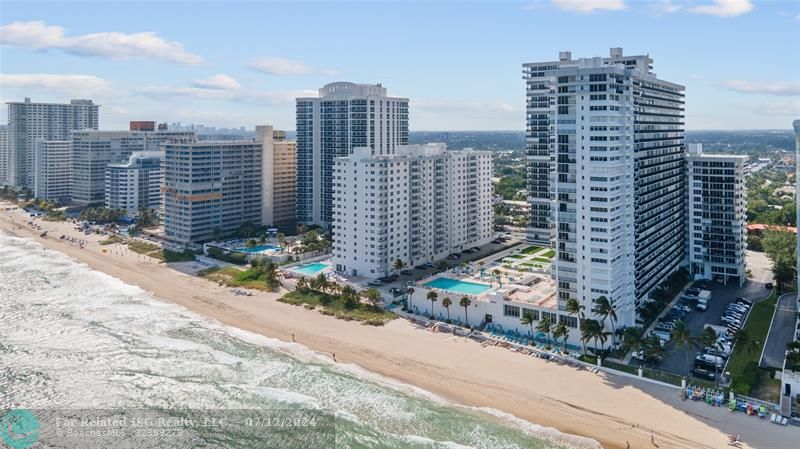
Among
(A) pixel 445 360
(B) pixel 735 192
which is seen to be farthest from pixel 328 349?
(B) pixel 735 192

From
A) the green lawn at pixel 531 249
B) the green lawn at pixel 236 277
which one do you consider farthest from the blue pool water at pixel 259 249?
the green lawn at pixel 531 249

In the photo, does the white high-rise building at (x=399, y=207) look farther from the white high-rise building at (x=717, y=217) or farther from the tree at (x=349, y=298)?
the white high-rise building at (x=717, y=217)

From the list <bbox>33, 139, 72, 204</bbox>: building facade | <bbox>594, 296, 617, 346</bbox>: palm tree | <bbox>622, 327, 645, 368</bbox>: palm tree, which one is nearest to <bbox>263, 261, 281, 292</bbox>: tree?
<bbox>594, 296, 617, 346</bbox>: palm tree

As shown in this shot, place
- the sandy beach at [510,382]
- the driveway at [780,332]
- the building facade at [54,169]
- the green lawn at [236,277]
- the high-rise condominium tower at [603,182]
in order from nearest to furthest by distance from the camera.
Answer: the sandy beach at [510,382]
the driveway at [780,332]
the high-rise condominium tower at [603,182]
the green lawn at [236,277]
the building facade at [54,169]

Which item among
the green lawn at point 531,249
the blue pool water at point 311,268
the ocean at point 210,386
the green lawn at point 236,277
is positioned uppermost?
the green lawn at point 531,249

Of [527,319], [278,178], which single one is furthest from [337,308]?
[278,178]

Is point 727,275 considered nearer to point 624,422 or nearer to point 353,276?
point 624,422
